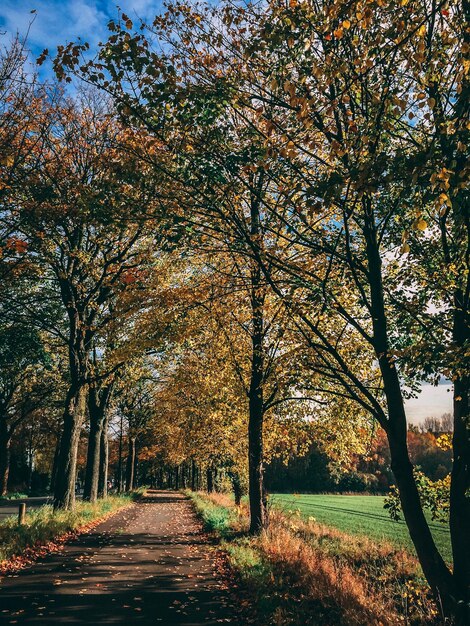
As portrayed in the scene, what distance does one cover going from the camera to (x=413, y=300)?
777 cm

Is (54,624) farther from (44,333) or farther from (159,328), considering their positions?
(44,333)

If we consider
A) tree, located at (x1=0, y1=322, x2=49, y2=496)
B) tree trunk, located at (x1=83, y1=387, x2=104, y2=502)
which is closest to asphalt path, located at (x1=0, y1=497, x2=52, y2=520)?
tree trunk, located at (x1=83, y1=387, x2=104, y2=502)

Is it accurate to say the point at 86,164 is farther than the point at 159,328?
Yes

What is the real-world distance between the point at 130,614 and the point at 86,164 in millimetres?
13507

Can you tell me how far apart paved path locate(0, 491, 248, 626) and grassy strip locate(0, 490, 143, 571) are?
0.48 meters

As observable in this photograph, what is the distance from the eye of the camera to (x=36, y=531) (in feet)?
38.4

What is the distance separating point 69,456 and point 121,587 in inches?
324

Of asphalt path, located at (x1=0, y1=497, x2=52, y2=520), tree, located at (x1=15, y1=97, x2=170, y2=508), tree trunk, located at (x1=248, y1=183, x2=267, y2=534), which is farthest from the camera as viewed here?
asphalt path, located at (x1=0, y1=497, x2=52, y2=520)

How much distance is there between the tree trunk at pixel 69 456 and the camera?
1560 centimetres

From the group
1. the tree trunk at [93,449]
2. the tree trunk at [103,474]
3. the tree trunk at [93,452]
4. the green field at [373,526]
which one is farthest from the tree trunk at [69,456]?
the tree trunk at [103,474]

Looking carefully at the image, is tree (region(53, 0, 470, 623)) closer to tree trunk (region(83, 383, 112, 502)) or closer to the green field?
the green field

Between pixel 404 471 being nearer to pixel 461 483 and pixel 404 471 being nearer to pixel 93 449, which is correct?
pixel 461 483

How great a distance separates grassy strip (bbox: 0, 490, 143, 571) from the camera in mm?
9906

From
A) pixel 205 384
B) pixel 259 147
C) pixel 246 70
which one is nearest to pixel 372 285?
pixel 259 147
